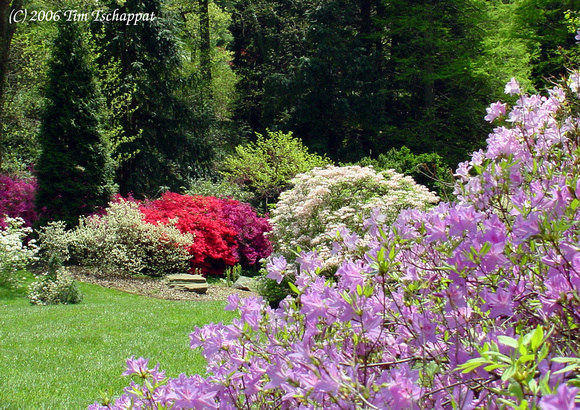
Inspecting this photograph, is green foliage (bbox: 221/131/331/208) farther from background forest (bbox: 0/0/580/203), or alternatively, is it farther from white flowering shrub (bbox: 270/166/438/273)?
white flowering shrub (bbox: 270/166/438/273)

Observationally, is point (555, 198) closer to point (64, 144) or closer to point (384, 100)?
point (64, 144)

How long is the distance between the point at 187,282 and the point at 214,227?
253 centimetres

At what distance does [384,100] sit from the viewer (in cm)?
2183

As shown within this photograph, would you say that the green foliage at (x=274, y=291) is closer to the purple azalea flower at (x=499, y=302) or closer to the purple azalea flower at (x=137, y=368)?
the purple azalea flower at (x=137, y=368)

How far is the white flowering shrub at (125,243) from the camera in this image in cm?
1120

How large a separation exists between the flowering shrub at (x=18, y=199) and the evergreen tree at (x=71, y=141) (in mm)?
894

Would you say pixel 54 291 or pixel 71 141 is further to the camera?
pixel 71 141

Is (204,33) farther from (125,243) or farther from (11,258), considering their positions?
(11,258)

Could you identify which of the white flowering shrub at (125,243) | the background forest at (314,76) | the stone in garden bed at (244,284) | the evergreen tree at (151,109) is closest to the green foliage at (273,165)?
the evergreen tree at (151,109)

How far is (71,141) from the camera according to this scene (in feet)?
43.6

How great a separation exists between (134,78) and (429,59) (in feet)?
39.3

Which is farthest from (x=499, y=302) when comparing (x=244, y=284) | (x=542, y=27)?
(x=542, y=27)

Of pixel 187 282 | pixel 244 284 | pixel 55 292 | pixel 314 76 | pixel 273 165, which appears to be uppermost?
pixel 314 76

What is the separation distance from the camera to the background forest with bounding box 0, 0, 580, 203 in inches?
718
